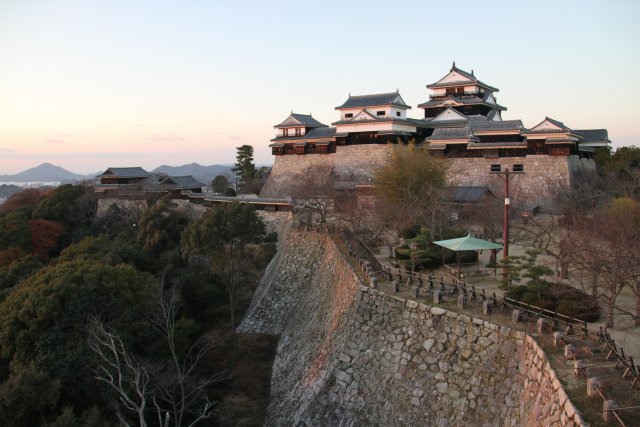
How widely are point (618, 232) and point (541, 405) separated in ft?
23.2

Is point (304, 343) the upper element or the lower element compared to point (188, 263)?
lower

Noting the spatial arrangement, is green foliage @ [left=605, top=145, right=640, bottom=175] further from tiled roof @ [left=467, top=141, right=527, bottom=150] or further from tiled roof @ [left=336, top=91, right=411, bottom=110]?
tiled roof @ [left=336, top=91, right=411, bottom=110]

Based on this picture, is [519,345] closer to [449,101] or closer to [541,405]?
[541,405]

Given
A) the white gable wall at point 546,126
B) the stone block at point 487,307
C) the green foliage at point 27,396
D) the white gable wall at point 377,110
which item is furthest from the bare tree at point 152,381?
the white gable wall at point 377,110

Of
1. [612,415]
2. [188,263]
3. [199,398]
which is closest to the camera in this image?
[612,415]

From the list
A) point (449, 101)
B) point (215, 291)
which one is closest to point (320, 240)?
point (215, 291)

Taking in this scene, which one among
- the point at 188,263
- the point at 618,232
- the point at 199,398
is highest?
the point at 618,232

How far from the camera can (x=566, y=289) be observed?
37.5ft

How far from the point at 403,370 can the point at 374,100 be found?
940 inches

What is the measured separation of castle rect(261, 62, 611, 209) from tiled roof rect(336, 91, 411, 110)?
7cm

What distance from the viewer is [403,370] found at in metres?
11.0

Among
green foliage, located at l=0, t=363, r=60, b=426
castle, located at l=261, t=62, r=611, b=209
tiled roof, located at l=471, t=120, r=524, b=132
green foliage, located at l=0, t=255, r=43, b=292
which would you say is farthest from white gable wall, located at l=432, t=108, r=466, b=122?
green foliage, located at l=0, t=363, r=60, b=426

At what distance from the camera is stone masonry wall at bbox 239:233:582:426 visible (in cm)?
886

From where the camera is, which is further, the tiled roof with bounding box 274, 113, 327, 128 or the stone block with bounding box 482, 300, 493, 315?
the tiled roof with bounding box 274, 113, 327, 128
